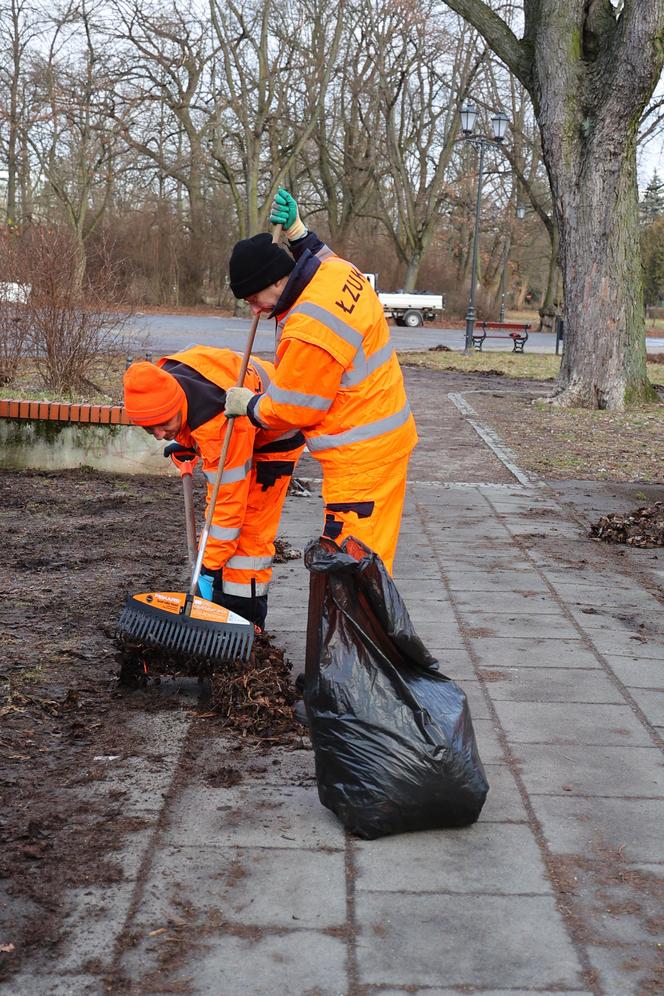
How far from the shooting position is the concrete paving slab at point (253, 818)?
3123 millimetres

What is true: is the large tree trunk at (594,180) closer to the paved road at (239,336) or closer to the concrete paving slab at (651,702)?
the paved road at (239,336)

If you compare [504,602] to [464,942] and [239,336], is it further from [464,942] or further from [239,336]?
[239,336]

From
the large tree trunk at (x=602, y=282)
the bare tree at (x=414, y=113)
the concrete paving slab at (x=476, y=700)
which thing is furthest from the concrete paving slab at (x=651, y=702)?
the bare tree at (x=414, y=113)

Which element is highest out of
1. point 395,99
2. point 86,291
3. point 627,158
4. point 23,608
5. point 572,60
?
point 395,99

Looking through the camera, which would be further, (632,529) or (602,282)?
(602,282)

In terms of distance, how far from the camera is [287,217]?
4.11 m

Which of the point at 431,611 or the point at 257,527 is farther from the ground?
the point at 257,527

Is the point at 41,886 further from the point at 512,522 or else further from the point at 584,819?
the point at 512,522

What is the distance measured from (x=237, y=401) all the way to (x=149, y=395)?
0.37 metres

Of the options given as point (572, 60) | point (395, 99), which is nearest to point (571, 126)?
point (572, 60)

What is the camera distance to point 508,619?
5.35 metres

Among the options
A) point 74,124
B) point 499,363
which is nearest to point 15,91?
point 74,124

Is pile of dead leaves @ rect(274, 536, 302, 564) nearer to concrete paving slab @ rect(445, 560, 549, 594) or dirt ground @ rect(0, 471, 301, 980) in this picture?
dirt ground @ rect(0, 471, 301, 980)

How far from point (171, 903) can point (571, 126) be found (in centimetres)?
1245
